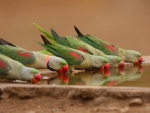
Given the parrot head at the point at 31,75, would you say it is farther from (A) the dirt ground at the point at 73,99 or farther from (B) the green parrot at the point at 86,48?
(B) the green parrot at the point at 86,48

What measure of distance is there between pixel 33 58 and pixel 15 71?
0.24 metres

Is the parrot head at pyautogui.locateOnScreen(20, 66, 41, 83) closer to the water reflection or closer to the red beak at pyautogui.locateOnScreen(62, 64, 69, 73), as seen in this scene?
the water reflection

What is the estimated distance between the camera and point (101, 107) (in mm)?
1541

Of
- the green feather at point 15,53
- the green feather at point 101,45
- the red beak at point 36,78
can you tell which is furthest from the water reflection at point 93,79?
the green feather at point 101,45

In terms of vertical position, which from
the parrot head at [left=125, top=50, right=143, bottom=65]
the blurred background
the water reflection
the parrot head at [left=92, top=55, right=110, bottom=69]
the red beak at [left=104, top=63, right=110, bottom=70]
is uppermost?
the blurred background

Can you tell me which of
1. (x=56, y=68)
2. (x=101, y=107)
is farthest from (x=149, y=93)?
(x=56, y=68)

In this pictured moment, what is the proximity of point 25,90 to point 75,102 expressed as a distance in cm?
20

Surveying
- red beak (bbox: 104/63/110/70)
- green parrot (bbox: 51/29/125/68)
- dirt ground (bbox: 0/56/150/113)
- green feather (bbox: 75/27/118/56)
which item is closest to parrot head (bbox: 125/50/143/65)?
green feather (bbox: 75/27/118/56)

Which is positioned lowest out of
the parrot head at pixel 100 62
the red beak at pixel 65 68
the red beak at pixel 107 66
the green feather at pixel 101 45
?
the red beak at pixel 65 68

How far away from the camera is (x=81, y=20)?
12.4 feet

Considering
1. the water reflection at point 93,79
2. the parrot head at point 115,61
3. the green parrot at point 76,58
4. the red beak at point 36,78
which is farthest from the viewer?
the parrot head at point 115,61

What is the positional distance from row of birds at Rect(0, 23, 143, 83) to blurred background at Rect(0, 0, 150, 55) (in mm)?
676

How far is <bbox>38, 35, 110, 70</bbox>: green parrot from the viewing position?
2502 millimetres

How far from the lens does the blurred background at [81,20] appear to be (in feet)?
11.5
